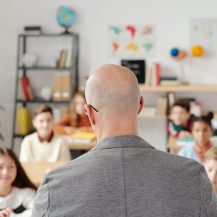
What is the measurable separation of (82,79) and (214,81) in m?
1.69

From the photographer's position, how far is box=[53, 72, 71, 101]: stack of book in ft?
18.5

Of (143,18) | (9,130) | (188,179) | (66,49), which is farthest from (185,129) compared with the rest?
(188,179)

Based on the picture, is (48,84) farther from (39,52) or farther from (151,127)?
(151,127)

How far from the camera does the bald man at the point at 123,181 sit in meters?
1.13

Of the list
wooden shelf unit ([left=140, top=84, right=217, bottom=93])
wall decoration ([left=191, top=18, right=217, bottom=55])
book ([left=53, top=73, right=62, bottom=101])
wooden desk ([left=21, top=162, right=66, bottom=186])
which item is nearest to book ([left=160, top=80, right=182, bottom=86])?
wooden shelf unit ([left=140, top=84, right=217, bottom=93])

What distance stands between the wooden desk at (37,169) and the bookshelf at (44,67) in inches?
90.0

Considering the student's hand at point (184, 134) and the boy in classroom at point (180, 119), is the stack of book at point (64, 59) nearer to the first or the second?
the boy in classroom at point (180, 119)

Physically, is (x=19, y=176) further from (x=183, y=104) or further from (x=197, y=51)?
(x=197, y=51)

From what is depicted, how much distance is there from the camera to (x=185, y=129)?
511 centimetres

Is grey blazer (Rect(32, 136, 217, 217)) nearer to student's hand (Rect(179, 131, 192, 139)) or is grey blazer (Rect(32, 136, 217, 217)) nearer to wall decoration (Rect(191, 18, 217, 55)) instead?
student's hand (Rect(179, 131, 192, 139))

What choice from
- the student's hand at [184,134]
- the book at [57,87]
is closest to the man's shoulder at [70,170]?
the student's hand at [184,134]

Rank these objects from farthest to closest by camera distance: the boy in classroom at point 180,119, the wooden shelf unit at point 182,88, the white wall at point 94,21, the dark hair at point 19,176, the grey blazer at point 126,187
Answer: the white wall at point 94,21 < the wooden shelf unit at point 182,88 < the boy in classroom at point 180,119 < the dark hair at point 19,176 < the grey blazer at point 126,187

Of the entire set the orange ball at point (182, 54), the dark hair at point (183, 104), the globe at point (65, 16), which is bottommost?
the dark hair at point (183, 104)

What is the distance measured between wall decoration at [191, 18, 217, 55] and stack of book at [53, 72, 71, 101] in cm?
164
